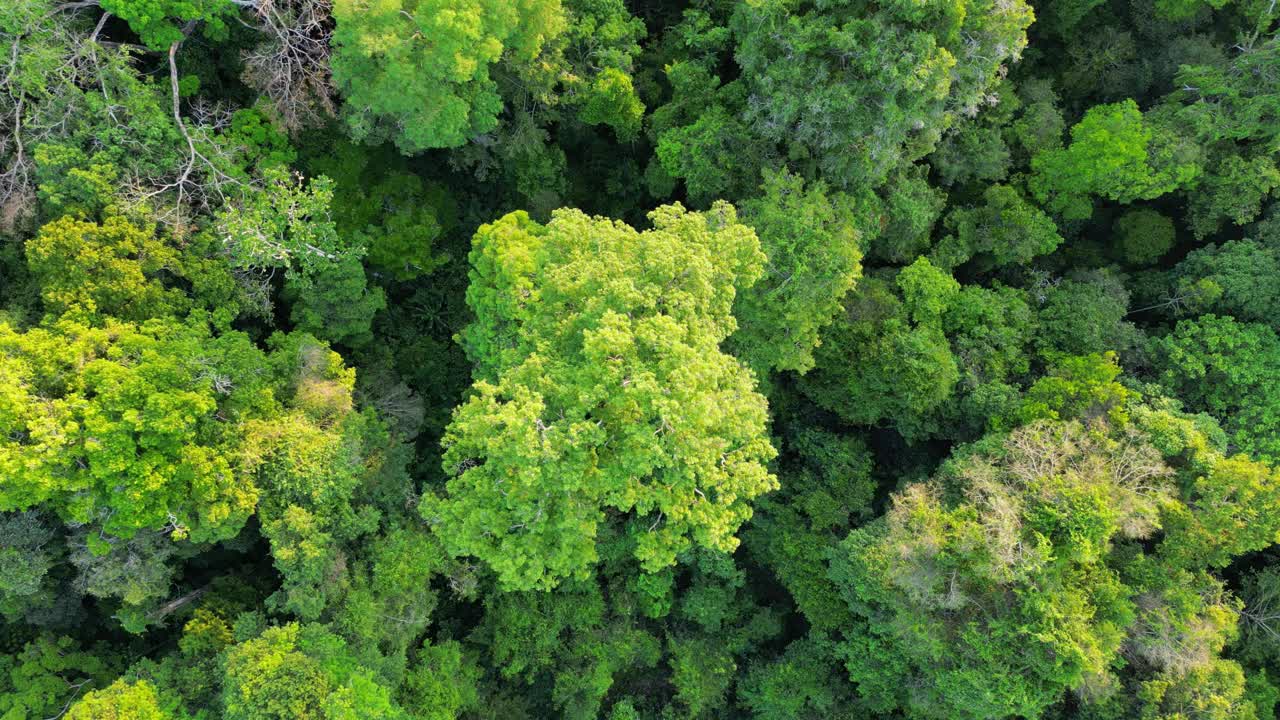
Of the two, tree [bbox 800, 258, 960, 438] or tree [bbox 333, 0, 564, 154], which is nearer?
tree [bbox 333, 0, 564, 154]

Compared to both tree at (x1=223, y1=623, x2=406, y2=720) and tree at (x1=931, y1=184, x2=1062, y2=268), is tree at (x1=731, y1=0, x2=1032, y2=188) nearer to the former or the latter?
tree at (x1=931, y1=184, x2=1062, y2=268)

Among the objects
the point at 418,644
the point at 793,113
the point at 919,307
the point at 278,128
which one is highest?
the point at 793,113

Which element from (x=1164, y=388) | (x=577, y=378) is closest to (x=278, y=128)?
(x=577, y=378)

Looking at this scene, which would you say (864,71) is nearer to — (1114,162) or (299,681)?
(1114,162)

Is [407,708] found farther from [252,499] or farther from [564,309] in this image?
[564,309]

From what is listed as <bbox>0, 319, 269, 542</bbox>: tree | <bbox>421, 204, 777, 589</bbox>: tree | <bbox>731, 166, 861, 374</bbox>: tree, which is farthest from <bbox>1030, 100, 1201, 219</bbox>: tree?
<bbox>0, 319, 269, 542</bbox>: tree

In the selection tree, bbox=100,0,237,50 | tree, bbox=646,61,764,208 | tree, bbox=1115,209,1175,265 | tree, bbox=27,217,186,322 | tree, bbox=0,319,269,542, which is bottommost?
tree, bbox=0,319,269,542
